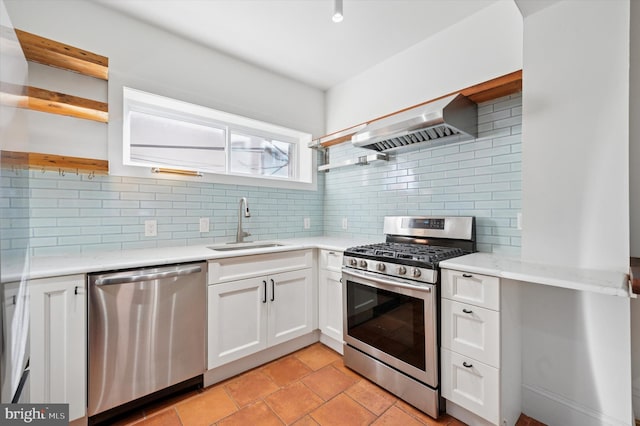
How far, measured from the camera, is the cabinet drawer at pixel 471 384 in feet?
4.63

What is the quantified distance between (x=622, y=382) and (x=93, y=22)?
3824mm

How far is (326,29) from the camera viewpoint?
2.19 meters

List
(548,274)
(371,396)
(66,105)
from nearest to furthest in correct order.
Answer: (548,274), (66,105), (371,396)

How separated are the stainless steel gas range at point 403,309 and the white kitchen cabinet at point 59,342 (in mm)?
1604

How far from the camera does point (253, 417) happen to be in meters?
1.62

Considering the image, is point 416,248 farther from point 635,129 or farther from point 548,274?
point 635,129

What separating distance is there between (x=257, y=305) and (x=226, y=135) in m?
1.70

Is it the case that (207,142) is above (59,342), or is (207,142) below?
above

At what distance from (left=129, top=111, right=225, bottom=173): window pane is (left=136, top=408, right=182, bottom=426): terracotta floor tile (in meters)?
1.83

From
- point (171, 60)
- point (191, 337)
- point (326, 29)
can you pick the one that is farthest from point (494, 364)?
point (171, 60)

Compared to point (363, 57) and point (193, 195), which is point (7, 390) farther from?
point (363, 57)

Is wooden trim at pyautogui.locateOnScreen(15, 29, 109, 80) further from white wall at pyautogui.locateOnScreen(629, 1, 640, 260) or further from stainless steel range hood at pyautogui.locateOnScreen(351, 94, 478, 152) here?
white wall at pyautogui.locateOnScreen(629, 1, 640, 260)

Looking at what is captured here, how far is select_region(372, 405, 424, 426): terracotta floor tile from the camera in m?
1.56

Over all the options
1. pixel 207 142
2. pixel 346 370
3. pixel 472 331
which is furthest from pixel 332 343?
pixel 207 142
